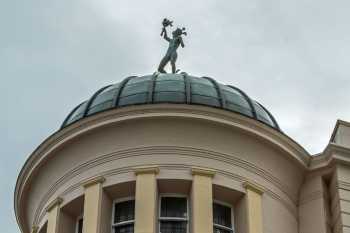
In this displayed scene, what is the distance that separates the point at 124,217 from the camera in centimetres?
2528

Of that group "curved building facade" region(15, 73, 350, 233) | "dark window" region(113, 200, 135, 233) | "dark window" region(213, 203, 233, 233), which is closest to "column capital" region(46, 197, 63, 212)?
"curved building facade" region(15, 73, 350, 233)

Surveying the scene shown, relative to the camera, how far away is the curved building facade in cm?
2505

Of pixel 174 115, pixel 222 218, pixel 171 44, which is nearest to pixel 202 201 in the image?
pixel 222 218

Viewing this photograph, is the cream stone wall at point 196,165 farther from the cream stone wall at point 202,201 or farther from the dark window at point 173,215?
the dark window at point 173,215

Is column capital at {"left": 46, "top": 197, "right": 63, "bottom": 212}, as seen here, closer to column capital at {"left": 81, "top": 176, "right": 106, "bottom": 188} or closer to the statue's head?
column capital at {"left": 81, "top": 176, "right": 106, "bottom": 188}

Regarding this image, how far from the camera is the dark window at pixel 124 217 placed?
24953 millimetres

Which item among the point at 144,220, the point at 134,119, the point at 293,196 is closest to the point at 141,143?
the point at 134,119

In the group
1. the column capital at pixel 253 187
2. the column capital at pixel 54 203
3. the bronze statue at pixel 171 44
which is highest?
the bronze statue at pixel 171 44

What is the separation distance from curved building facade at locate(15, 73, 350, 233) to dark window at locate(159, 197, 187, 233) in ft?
0.10

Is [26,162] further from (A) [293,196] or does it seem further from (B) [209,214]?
(A) [293,196]

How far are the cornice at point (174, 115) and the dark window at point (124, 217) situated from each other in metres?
2.48

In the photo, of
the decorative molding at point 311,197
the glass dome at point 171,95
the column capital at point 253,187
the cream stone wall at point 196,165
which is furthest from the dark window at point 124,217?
the decorative molding at point 311,197

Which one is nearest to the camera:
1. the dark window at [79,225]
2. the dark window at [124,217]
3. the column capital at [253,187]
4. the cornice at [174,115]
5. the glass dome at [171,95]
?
the dark window at [124,217]

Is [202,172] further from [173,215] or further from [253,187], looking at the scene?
[253,187]
